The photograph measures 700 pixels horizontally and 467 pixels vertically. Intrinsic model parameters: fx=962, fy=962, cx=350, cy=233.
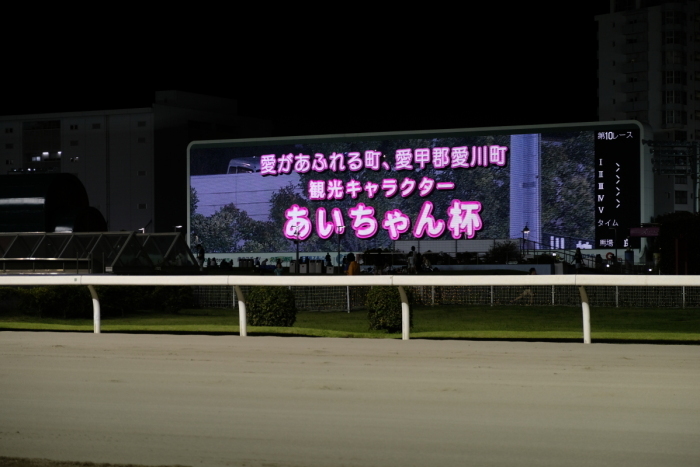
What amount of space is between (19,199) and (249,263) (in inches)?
693

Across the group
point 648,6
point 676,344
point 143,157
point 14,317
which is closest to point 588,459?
point 676,344

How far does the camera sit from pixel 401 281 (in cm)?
1034

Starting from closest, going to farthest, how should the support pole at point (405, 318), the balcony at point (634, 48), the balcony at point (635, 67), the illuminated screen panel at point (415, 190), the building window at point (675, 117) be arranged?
the support pole at point (405, 318)
the illuminated screen panel at point (415, 190)
the building window at point (675, 117)
the balcony at point (635, 67)
the balcony at point (634, 48)

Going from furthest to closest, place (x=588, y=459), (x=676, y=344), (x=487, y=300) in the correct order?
(x=487, y=300) < (x=676, y=344) < (x=588, y=459)

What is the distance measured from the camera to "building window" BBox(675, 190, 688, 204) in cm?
8050

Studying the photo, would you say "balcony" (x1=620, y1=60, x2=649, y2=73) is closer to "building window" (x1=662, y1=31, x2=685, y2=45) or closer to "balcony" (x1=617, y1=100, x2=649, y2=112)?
"building window" (x1=662, y1=31, x2=685, y2=45)

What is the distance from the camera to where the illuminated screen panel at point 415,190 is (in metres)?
44.3

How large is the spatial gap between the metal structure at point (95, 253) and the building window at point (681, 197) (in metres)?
65.1

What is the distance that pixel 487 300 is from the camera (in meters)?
17.9

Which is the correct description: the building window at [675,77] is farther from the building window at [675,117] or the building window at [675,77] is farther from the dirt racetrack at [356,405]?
A: the dirt racetrack at [356,405]

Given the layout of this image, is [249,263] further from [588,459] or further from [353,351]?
[588,459]

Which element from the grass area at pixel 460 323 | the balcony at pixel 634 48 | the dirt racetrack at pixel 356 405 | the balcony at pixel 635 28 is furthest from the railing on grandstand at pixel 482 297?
the balcony at pixel 635 28

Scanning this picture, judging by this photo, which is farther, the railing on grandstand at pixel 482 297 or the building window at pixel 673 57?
the building window at pixel 673 57

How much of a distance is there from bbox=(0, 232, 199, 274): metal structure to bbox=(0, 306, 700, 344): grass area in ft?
16.6
